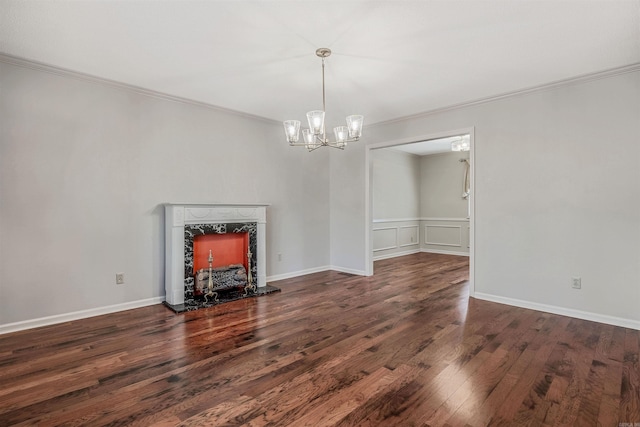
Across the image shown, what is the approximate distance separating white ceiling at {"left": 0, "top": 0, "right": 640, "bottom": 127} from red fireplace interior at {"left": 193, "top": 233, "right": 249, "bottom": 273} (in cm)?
194

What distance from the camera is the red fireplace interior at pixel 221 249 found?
14.1 ft

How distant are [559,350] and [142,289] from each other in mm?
4425

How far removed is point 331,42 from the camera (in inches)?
112

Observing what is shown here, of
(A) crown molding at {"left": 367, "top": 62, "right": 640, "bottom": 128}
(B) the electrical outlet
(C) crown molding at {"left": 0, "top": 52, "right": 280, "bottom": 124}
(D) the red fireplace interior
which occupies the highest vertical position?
(C) crown molding at {"left": 0, "top": 52, "right": 280, "bottom": 124}

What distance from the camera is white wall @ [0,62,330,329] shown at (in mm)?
3184

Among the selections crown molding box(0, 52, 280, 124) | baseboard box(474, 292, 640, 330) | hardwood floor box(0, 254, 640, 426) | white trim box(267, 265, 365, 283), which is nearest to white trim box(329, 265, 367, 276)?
white trim box(267, 265, 365, 283)

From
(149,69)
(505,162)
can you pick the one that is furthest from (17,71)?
(505,162)

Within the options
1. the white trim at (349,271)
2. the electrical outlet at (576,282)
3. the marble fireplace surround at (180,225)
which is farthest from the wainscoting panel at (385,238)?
the electrical outlet at (576,282)

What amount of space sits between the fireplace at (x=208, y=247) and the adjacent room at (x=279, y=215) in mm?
34

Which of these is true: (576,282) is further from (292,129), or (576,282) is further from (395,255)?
(395,255)

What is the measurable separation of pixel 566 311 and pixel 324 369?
3029 millimetres

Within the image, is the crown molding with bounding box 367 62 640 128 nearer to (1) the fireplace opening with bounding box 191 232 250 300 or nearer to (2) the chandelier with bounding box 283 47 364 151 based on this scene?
(2) the chandelier with bounding box 283 47 364 151

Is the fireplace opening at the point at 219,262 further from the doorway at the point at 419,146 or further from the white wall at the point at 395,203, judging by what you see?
the white wall at the point at 395,203

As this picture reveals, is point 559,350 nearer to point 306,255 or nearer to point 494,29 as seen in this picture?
point 494,29
